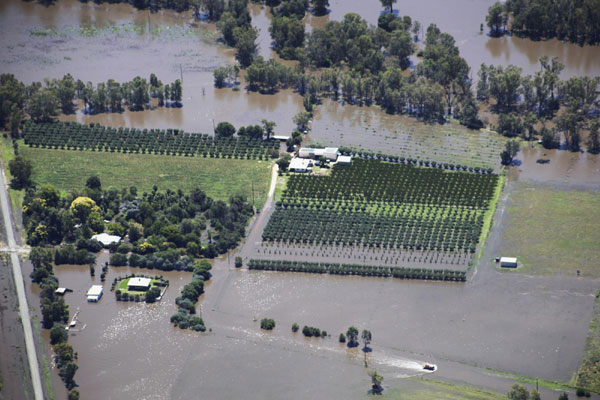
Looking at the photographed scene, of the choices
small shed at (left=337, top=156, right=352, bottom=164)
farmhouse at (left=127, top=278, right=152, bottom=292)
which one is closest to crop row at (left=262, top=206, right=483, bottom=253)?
small shed at (left=337, top=156, right=352, bottom=164)

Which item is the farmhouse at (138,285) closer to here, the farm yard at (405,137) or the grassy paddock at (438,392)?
the grassy paddock at (438,392)

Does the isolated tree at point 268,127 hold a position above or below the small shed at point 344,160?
above

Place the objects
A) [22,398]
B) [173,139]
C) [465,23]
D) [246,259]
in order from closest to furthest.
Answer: [22,398] < [246,259] < [173,139] < [465,23]

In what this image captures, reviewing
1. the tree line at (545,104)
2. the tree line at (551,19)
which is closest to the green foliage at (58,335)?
the tree line at (545,104)

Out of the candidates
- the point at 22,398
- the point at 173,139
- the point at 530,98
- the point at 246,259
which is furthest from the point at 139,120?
the point at 22,398

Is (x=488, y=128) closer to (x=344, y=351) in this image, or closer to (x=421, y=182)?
(x=421, y=182)

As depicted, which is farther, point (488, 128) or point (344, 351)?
point (488, 128)
